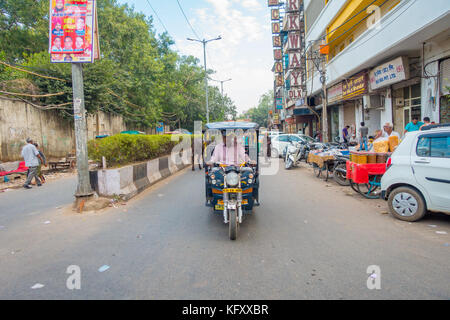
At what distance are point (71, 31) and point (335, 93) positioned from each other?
18.1 m

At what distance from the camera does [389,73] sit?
13.4 m

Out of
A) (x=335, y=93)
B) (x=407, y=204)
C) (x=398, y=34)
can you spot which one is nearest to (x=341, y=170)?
(x=407, y=204)

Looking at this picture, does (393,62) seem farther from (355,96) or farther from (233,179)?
(233,179)

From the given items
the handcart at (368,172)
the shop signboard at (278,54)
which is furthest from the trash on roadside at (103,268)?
the shop signboard at (278,54)

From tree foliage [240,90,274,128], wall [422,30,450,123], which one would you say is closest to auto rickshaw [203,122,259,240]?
wall [422,30,450,123]

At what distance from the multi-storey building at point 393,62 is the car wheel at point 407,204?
17.7 ft

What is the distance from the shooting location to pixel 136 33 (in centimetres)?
2348

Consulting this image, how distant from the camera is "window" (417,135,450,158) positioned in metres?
5.18

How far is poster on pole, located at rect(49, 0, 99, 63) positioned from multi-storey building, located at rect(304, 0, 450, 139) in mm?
9238

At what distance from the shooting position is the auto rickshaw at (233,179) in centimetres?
495

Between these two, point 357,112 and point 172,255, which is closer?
point 172,255
